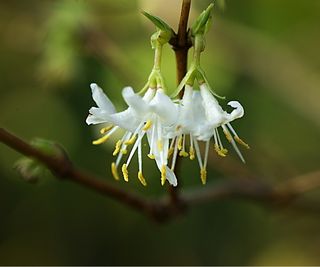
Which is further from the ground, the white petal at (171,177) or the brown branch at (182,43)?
the brown branch at (182,43)

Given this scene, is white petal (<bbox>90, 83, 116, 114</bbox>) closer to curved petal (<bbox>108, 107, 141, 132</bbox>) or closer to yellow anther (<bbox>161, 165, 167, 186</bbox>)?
curved petal (<bbox>108, 107, 141, 132</bbox>)

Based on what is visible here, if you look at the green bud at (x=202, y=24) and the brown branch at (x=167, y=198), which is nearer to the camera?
the green bud at (x=202, y=24)

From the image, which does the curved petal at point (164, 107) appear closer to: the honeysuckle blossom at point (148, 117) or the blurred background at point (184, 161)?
the honeysuckle blossom at point (148, 117)

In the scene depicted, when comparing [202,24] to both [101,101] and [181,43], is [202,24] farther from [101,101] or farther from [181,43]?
[101,101]

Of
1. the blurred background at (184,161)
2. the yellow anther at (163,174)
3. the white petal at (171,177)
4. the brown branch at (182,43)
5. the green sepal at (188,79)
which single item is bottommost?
the blurred background at (184,161)

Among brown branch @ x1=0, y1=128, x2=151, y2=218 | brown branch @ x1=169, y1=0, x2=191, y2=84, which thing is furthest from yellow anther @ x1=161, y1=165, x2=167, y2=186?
brown branch @ x1=0, y1=128, x2=151, y2=218

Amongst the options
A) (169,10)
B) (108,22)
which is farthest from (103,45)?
(108,22)

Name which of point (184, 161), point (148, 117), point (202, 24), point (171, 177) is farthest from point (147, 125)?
point (184, 161)

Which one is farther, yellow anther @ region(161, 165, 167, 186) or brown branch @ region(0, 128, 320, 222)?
brown branch @ region(0, 128, 320, 222)

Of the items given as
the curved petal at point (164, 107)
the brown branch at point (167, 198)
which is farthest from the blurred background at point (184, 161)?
the curved petal at point (164, 107)
